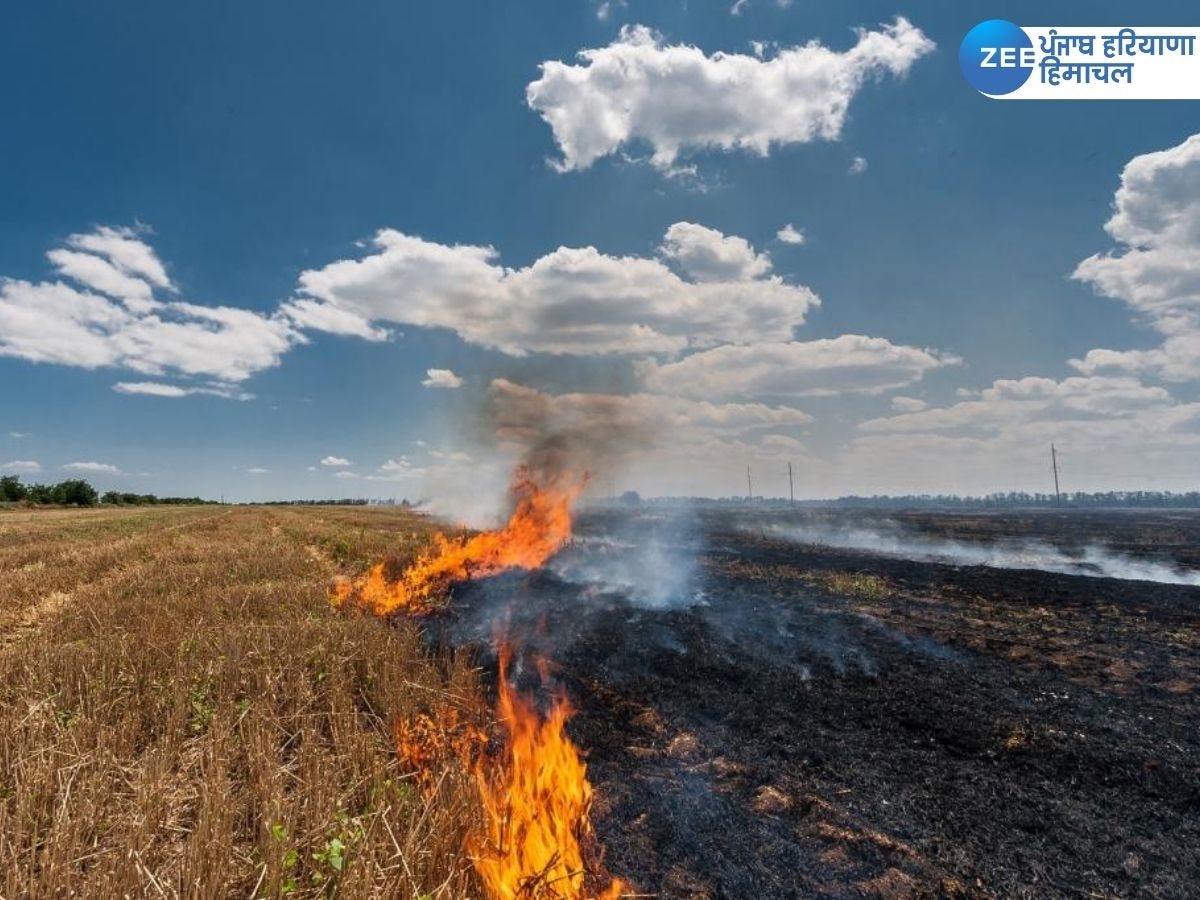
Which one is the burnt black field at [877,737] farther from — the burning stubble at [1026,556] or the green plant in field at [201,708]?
the burning stubble at [1026,556]

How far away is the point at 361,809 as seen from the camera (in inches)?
206

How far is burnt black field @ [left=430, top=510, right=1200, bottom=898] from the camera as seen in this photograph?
17.3ft

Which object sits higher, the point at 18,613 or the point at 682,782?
the point at 18,613

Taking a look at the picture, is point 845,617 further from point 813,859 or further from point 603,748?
point 813,859

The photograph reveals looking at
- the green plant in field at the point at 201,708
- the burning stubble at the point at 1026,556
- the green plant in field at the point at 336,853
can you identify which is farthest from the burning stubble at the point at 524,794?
the burning stubble at the point at 1026,556

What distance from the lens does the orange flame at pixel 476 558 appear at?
15.3m

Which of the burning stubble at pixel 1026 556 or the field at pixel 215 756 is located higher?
the field at pixel 215 756

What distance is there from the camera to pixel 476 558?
21.0 m

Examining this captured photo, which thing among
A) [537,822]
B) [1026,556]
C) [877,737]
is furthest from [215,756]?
[1026,556]

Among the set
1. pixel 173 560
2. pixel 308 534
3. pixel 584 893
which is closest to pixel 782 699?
pixel 584 893

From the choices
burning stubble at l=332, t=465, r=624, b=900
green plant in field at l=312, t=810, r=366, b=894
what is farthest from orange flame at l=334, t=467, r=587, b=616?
green plant in field at l=312, t=810, r=366, b=894

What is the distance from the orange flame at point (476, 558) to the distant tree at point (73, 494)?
96.6m

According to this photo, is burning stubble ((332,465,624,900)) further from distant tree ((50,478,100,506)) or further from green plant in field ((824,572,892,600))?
distant tree ((50,478,100,506))

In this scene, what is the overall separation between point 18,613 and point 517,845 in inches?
557
